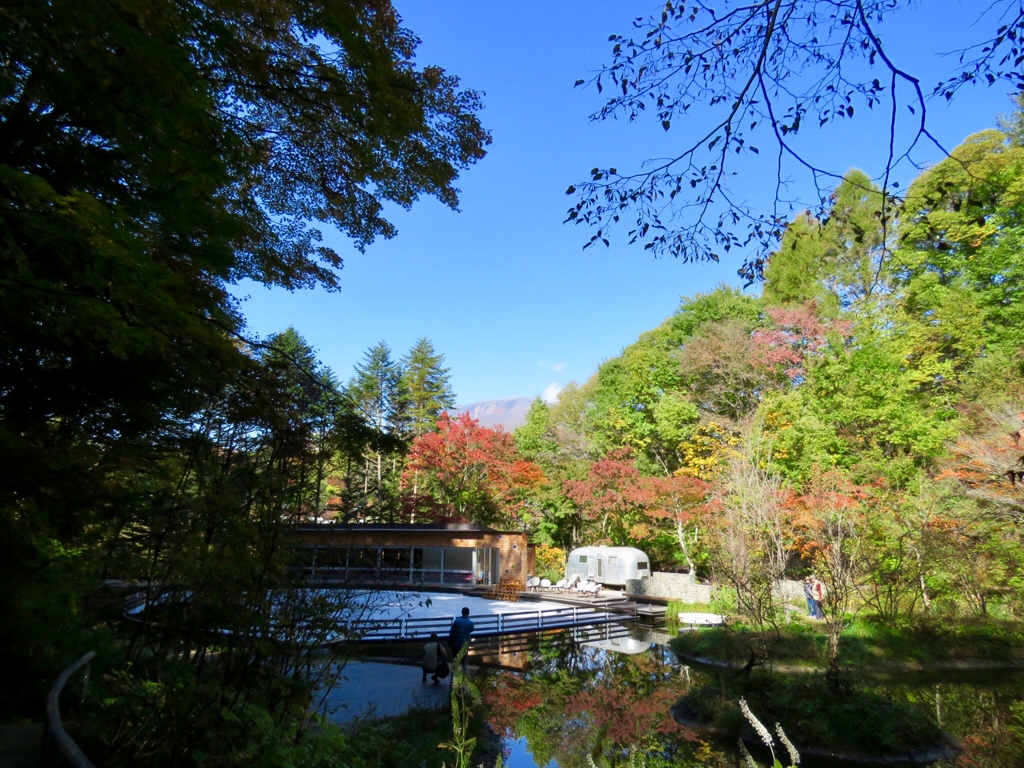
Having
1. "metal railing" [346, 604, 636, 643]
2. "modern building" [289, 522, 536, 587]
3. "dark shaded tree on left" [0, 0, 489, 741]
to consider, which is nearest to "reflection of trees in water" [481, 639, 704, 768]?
"metal railing" [346, 604, 636, 643]

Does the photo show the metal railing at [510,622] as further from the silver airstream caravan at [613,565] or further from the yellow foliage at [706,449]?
the yellow foliage at [706,449]

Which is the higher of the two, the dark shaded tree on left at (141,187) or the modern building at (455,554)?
the dark shaded tree on left at (141,187)

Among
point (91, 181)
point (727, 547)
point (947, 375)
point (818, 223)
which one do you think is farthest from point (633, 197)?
point (947, 375)

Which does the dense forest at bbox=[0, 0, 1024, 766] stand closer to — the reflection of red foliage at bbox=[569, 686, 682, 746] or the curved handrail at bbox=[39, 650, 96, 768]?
the curved handrail at bbox=[39, 650, 96, 768]

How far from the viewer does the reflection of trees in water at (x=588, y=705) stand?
7.53 m

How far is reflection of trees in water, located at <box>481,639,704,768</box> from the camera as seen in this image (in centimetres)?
753

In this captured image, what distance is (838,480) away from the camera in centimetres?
1711

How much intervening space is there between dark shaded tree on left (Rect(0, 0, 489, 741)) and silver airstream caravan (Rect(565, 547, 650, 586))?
1945 cm

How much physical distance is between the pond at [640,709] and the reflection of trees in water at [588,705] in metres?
0.02

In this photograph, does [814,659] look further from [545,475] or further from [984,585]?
[545,475]

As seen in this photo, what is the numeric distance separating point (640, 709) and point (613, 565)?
607 inches

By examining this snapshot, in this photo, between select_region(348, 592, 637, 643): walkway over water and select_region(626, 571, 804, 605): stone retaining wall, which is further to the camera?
select_region(626, 571, 804, 605): stone retaining wall

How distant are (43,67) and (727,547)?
37.0 feet

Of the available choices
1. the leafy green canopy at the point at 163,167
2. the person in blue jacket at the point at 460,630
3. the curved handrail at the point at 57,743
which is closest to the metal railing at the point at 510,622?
the person in blue jacket at the point at 460,630
